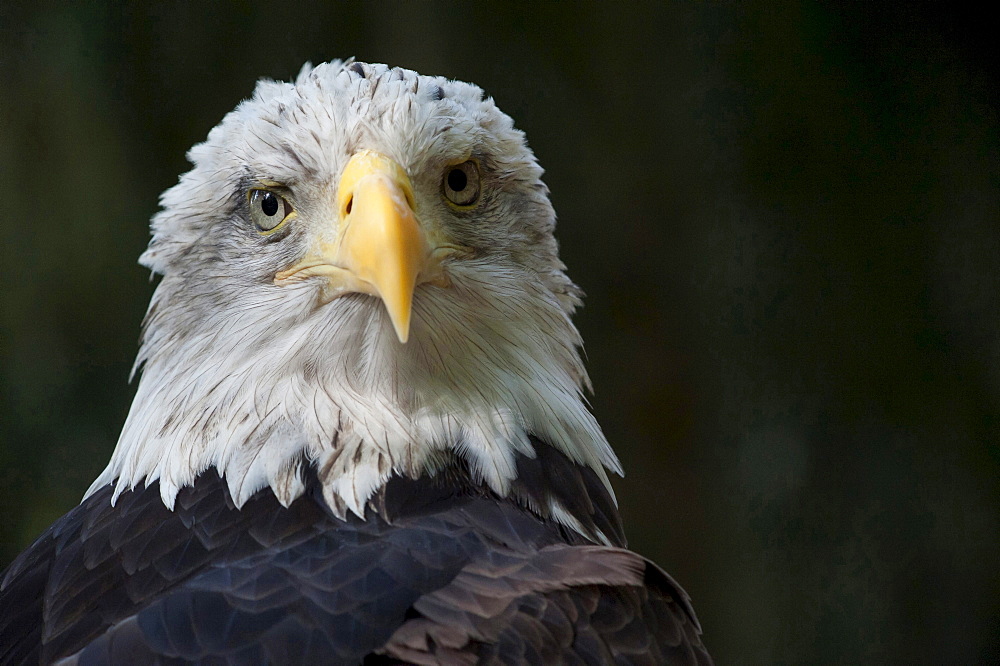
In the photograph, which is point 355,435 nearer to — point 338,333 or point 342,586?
point 338,333

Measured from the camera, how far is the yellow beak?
5.58ft

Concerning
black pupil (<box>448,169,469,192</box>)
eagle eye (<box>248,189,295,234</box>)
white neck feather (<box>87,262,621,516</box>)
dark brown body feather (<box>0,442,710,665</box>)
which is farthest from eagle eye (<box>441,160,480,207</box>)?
dark brown body feather (<box>0,442,710,665</box>)

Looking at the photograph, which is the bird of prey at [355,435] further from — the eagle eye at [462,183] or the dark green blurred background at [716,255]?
the dark green blurred background at [716,255]

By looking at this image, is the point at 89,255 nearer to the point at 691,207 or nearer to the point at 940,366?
the point at 691,207

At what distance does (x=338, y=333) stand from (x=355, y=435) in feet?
0.70

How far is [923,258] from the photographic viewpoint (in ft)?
14.1

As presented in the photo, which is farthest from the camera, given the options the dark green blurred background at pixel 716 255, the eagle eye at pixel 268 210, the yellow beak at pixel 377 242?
the dark green blurred background at pixel 716 255

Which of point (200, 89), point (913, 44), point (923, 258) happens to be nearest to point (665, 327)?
point (923, 258)

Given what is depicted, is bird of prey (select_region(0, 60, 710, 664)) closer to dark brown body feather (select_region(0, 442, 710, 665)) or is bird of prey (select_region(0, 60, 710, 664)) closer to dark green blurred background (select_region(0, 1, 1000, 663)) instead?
dark brown body feather (select_region(0, 442, 710, 665))

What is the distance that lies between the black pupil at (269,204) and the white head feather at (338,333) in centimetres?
4

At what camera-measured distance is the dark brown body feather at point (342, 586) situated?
4.87ft

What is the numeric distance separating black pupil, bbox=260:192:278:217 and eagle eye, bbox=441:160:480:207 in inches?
14.5

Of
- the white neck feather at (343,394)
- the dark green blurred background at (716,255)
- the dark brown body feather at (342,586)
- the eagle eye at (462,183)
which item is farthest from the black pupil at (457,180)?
the dark green blurred background at (716,255)

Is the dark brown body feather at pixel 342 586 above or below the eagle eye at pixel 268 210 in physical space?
below
